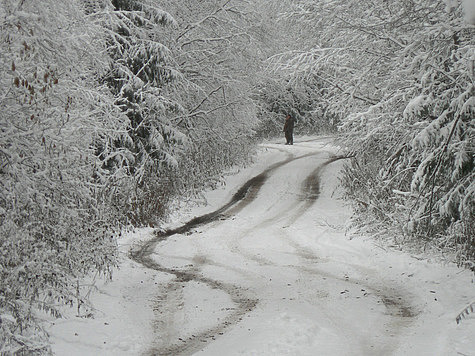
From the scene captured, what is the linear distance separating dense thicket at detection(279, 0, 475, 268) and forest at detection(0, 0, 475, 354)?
0.05 m

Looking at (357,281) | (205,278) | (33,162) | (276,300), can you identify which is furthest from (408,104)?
(33,162)

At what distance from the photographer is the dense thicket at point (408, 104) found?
6.94 metres

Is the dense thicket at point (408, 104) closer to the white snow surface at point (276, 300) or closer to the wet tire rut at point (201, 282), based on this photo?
the white snow surface at point (276, 300)

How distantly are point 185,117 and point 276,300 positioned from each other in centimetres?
1033

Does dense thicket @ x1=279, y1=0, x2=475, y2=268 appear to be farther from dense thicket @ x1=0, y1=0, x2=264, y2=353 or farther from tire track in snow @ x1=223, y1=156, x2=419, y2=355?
dense thicket @ x1=0, y1=0, x2=264, y2=353

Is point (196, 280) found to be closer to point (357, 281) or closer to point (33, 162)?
point (357, 281)

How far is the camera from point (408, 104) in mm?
7242

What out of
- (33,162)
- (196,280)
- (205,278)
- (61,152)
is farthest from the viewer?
(205,278)

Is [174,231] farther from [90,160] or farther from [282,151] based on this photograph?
[282,151]

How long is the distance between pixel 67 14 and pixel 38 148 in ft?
7.48

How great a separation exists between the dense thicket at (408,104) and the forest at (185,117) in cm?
5

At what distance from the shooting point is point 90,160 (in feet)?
21.3

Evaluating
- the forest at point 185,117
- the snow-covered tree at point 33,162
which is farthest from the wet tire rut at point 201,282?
the snow-covered tree at point 33,162

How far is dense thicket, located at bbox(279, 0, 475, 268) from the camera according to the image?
22.8 ft
